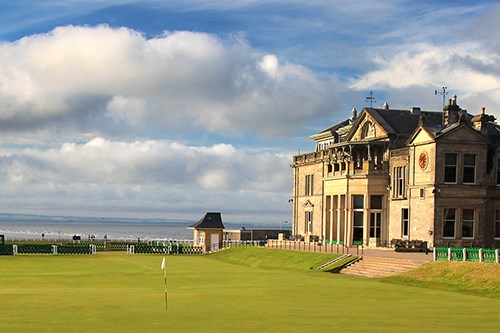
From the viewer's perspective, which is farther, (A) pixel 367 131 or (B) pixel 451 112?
(A) pixel 367 131

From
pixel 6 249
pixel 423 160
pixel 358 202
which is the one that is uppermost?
pixel 423 160

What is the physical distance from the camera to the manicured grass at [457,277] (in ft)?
Answer: 136

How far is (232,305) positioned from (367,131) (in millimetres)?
45706

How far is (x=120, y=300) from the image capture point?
35750 mm

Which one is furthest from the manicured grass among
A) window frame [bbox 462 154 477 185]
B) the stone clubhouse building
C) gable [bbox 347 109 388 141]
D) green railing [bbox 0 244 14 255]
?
green railing [bbox 0 244 14 255]

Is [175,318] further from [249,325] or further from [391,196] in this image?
[391,196]

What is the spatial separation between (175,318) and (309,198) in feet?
193

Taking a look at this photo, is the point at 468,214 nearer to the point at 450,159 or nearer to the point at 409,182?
the point at 450,159

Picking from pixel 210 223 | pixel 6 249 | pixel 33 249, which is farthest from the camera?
pixel 210 223

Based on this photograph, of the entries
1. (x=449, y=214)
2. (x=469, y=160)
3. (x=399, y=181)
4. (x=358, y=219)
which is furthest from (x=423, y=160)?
(x=358, y=219)

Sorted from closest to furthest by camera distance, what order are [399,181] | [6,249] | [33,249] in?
[399,181] → [6,249] → [33,249]

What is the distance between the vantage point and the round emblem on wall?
6381 centimetres

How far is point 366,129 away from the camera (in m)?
77.4

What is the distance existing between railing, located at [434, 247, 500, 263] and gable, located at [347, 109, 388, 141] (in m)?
24.1
